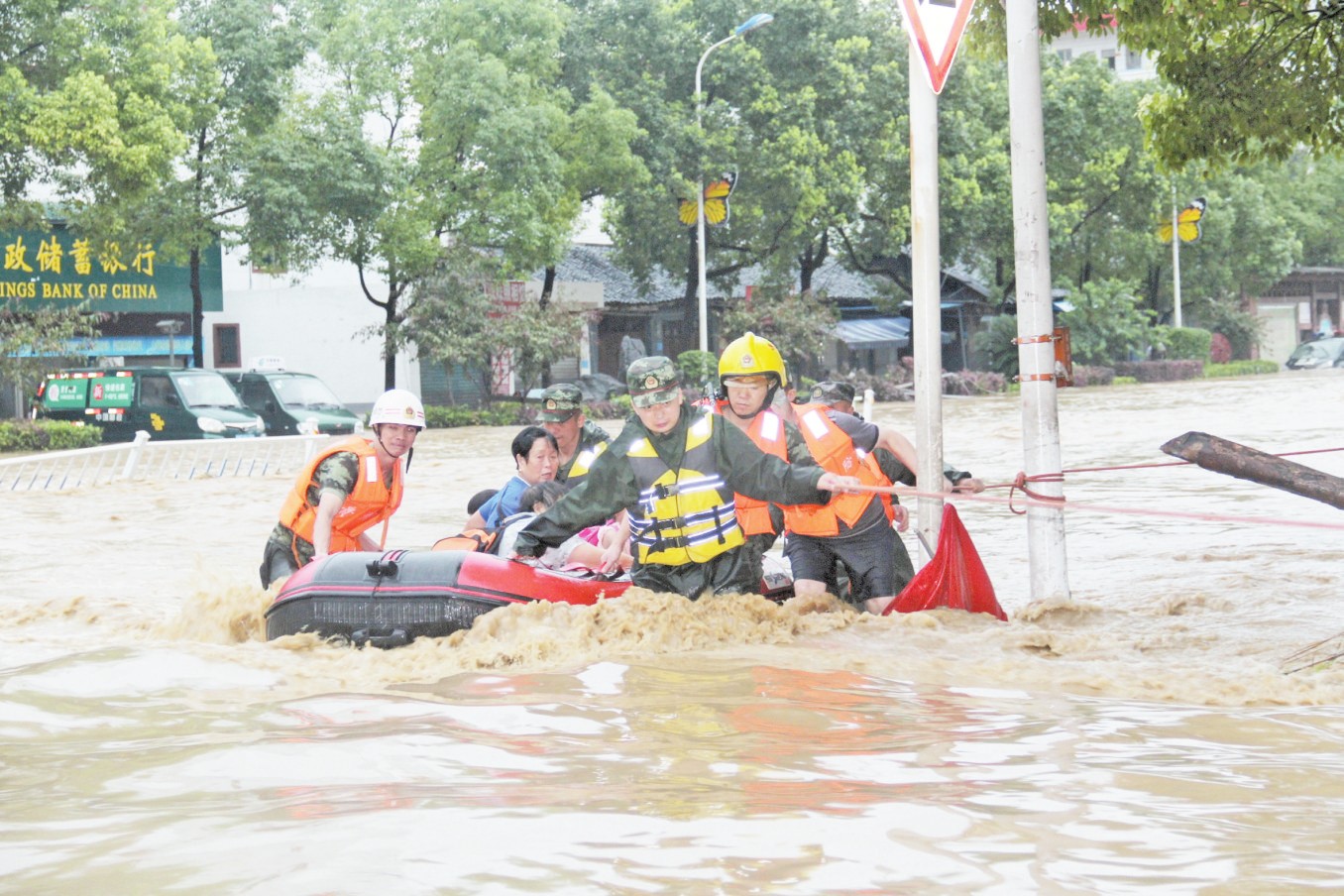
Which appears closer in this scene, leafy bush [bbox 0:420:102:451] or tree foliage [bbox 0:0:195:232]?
leafy bush [bbox 0:420:102:451]

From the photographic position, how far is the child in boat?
8.11m

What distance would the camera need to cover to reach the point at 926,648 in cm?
712

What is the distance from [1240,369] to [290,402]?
129 feet

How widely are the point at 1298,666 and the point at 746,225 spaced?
37.8 m

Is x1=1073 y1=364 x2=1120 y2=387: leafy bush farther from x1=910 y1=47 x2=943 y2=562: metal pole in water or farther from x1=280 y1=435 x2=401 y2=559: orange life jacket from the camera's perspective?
x1=280 y1=435 x2=401 y2=559: orange life jacket

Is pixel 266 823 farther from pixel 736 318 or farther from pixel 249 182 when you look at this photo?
pixel 736 318

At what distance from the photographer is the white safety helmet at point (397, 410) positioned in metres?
8.05

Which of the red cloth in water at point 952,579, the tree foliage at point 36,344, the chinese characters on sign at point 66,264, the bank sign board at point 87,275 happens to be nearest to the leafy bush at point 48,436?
the tree foliage at point 36,344

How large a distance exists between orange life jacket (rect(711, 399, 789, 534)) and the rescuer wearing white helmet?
1.71 meters

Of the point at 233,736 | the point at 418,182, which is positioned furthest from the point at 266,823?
the point at 418,182

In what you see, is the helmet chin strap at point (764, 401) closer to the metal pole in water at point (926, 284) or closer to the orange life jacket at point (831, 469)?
the orange life jacket at point (831, 469)

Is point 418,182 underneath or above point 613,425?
above

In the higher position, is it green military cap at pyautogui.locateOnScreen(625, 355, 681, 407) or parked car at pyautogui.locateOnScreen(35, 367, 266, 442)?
parked car at pyautogui.locateOnScreen(35, 367, 266, 442)

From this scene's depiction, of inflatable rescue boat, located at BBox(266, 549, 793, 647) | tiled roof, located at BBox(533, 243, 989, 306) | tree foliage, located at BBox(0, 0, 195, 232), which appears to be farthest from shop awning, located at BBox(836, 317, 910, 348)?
inflatable rescue boat, located at BBox(266, 549, 793, 647)
